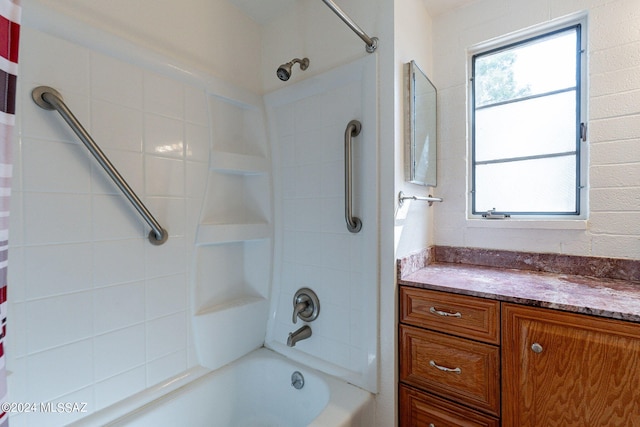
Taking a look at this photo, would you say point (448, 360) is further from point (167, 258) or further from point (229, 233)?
point (167, 258)

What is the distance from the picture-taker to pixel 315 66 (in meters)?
1.38

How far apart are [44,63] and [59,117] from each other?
0.57 feet

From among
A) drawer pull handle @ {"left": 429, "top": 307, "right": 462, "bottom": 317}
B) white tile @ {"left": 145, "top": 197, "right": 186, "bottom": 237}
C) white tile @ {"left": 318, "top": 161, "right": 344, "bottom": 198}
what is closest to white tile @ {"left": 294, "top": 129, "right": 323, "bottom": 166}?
white tile @ {"left": 318, "top": 161, "right": 344, "bottom": 198}

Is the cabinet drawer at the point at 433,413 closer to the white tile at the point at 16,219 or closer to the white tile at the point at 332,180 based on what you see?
the white tile at the point at 332,180

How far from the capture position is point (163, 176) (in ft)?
3.95

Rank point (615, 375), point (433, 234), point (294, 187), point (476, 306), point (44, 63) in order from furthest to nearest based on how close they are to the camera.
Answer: point (433, 234)
point (294, 187)
point (476, 306)
point (44, 63)
point (615, 375)

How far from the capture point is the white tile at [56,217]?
875mm

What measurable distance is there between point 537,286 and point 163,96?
5.78ft

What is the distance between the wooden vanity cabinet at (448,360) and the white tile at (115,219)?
45.8 inches

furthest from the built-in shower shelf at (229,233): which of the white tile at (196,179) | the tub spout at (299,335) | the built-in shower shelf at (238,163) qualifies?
the tub spout at (299,335)

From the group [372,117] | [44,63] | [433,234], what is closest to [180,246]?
[44,63]

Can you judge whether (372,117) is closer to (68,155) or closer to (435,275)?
(435,275)

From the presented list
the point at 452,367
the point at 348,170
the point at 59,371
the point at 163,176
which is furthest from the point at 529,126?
the point at 59,371

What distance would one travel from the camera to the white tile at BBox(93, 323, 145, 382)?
102cm
